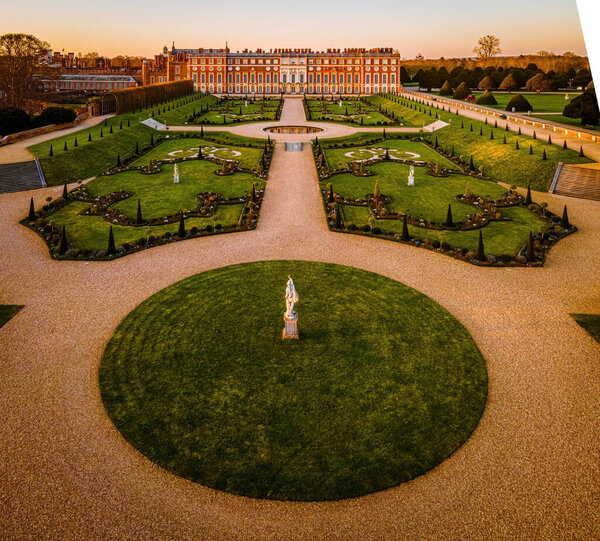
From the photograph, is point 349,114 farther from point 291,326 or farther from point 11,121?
point 291,326

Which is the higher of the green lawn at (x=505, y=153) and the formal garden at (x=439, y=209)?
the green lawn at (x=505, y=153)

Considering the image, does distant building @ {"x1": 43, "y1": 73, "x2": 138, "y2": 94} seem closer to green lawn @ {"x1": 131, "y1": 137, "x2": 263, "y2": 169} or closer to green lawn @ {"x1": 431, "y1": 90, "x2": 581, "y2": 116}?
green lawn @ {"x1": 131, "y1": 137, "x2": 263, "y2": 169}

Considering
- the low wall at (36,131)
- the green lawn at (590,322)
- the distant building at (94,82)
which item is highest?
the distant building at (94,82)

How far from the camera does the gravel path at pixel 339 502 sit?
31.0ft

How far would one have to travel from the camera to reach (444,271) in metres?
21.4

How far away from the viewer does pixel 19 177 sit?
3594 centimetres

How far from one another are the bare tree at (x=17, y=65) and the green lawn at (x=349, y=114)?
141 feet

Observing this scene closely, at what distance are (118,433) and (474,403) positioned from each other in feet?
32.8

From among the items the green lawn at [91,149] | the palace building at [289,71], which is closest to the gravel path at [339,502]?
the green lawn at [91,149]

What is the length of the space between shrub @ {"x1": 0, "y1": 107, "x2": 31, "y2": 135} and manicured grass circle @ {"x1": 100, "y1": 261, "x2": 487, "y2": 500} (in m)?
46.2

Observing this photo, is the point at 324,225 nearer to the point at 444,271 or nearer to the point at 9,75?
the point at 444,271

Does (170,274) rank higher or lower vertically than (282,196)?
lower

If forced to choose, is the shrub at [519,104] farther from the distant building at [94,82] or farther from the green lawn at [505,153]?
the distant building at [94,82]

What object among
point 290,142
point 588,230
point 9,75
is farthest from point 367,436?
point 9,75
